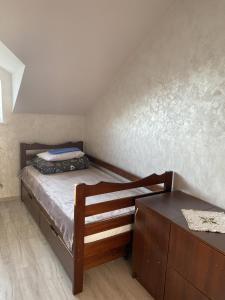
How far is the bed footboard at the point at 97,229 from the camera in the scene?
1.64 metres

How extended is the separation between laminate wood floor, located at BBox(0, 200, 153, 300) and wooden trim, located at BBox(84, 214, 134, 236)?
0.45m

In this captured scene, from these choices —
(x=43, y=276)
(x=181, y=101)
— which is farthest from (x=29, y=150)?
(x=181, y=101)

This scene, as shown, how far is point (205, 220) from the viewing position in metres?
1.49

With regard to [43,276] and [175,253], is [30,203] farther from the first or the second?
[175,253]

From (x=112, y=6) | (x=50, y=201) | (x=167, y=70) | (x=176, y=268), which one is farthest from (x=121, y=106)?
(x=176, y=268)

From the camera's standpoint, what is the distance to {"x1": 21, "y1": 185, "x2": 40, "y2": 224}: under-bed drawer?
2.60 meters

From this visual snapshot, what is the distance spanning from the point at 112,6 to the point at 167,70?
714 mm

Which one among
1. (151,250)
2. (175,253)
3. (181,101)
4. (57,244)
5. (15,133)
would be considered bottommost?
(57,244)

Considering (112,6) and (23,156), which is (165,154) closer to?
(112,6)

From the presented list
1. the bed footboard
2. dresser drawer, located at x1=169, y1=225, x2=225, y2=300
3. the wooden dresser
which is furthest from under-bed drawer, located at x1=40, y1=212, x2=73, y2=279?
dresser drawer, located at x1=169, y1=225, x2=225, y2=300

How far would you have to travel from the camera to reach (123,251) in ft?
6.45

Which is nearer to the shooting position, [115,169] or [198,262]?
[198,262]

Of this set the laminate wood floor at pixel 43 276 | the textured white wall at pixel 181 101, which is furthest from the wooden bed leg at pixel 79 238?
the textured white wall at pixel 181 101

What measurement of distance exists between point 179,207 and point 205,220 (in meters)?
0.24
